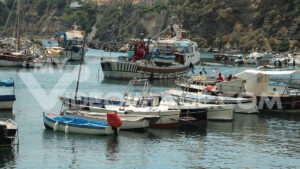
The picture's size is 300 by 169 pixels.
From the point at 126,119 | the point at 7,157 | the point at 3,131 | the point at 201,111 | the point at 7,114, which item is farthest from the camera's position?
the point at 7,114

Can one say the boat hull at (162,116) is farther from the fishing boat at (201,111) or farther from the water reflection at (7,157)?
the water reflection at (7,157)

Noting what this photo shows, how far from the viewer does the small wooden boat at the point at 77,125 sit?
5681cm

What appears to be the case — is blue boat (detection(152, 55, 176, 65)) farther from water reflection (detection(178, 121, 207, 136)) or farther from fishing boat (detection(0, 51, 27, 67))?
water reflection (detection(178, 121, 207, 136))

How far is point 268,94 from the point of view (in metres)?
77.9

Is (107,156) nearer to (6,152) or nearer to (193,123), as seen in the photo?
(6,152)

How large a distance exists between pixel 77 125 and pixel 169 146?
8818 mm

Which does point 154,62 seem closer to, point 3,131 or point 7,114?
point 7,114

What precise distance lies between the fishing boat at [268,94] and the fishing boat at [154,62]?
35814 mm

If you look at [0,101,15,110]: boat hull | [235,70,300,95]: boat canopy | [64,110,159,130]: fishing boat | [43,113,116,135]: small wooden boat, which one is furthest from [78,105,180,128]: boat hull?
[235,70,300,95]: boat canopy

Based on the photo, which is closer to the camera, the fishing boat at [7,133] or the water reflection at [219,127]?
the fishing boat at [7,133]

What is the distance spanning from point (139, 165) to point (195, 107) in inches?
710

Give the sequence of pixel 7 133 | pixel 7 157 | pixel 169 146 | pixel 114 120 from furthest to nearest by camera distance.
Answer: pixel 114 120 → pixel 169 146 → pixel 7 133 → pixel 7 157

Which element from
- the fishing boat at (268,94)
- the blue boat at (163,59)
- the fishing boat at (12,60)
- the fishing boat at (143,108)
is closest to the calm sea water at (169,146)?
the fishing boat at (143,108)

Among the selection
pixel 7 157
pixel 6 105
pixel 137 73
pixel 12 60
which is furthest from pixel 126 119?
pixel 12 60
